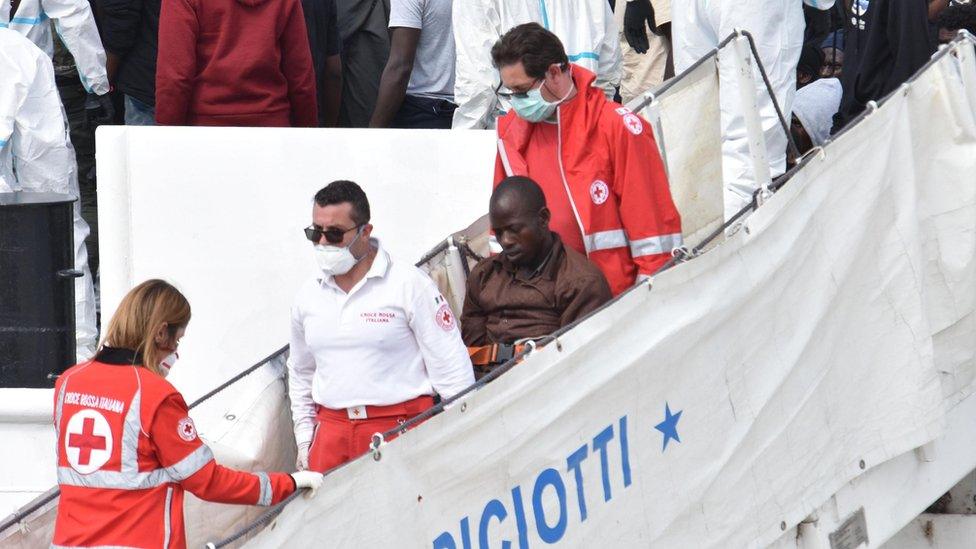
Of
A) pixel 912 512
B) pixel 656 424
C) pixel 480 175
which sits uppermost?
pixel 480 175

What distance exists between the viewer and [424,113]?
9.64m

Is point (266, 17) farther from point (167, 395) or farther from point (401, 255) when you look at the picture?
point (167, 395)

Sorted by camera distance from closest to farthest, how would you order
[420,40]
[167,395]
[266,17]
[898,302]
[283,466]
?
1. [167,395]
2. [283,466]
3. [898,302]
4. [266,17]
5. [420,40]

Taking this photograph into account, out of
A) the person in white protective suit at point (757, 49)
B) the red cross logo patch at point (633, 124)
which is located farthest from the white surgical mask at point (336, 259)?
the person in white protective suit at point (757, 49)

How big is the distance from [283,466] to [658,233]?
1542 millimetres

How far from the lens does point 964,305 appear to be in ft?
21.4

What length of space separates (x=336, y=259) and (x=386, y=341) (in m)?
0.31

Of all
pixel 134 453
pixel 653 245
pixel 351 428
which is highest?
pixel 653 245

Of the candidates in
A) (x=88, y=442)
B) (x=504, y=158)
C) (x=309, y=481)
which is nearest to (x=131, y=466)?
(x=88, y=442)

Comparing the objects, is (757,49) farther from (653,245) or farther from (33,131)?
(33,131)

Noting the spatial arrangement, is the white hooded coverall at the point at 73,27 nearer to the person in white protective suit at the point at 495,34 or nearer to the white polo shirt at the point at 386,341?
the person in white protective suit at the point at 495,34

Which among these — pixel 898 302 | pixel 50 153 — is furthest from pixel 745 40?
pixel 50 153

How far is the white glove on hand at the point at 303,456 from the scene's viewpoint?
18.1 feet

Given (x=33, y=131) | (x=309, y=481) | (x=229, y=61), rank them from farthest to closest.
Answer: (x=33, y=131) < (x=229, y=61) < (x=309, y=481)
